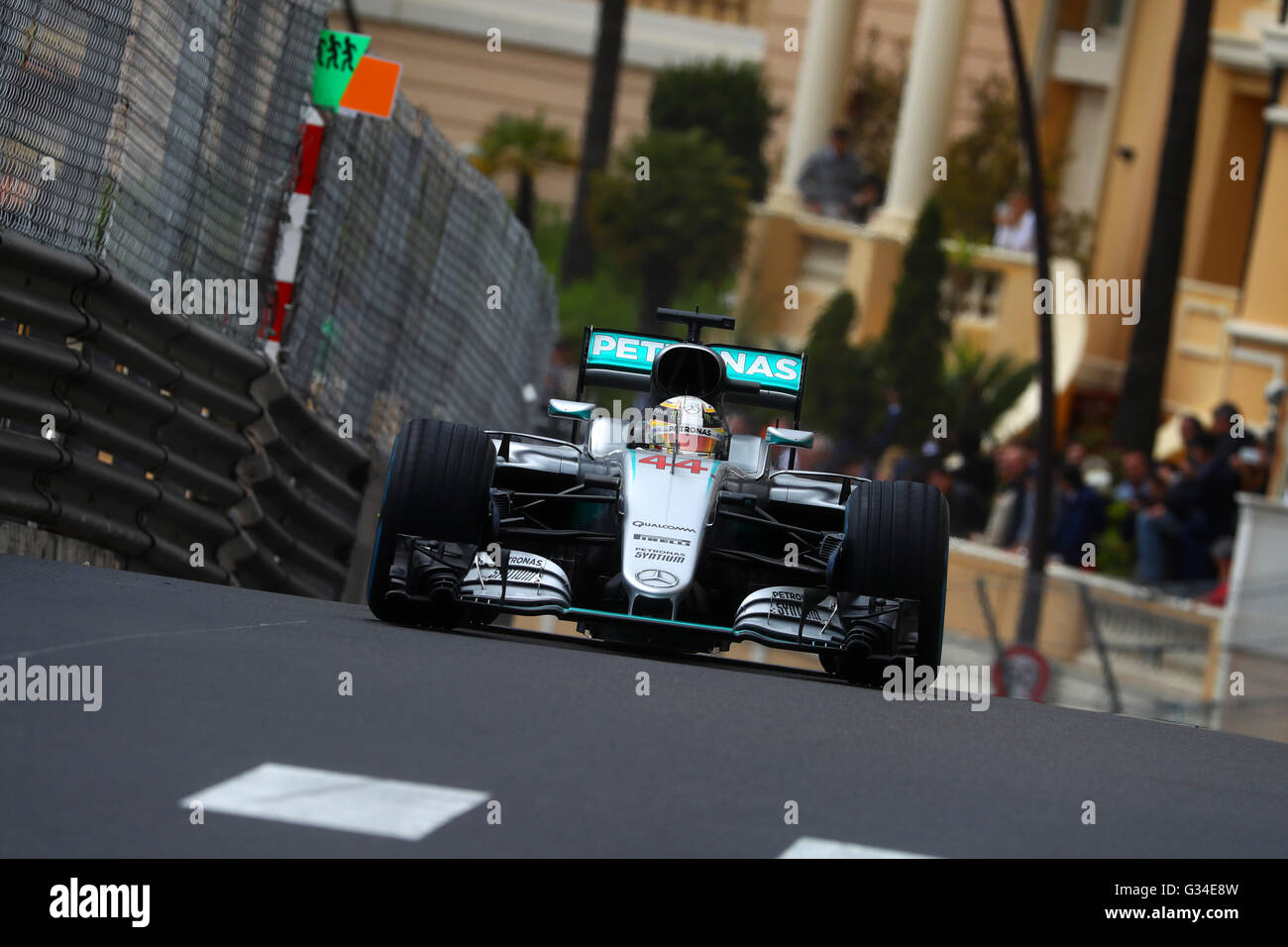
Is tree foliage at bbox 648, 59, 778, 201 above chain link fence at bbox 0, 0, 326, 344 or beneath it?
above

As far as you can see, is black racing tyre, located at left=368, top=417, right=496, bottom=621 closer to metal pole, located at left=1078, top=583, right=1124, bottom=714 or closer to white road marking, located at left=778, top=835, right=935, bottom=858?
white road marking, located at left=778, top=835, right=935, bottom=858

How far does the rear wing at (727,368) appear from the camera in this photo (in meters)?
11.9

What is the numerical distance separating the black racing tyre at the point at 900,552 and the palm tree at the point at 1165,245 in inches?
722

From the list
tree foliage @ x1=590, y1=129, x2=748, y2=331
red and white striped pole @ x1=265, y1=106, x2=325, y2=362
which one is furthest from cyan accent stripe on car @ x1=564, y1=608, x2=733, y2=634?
tree foliage @ x1=590, y1=129, x2=748, y2=331

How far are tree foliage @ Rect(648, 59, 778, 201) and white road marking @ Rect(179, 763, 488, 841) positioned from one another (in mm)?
30804

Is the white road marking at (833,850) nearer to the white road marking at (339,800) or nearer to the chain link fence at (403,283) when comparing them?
the white road marking at (339,800)

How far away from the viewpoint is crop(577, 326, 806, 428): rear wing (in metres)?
11.9

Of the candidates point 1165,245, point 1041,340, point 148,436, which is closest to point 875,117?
point 1165,245

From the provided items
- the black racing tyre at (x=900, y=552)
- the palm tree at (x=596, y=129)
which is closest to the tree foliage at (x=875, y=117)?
the palm tree at (x=596, y=129)

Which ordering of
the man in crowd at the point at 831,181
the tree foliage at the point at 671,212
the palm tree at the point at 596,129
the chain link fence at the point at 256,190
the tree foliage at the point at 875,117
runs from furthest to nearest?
the tree foliage at the point at 875,117 < the palm tree at the point at 596,129 < the tree foliage at the point at 671,212 < the man in crowd at the point at 831,181 < the chain link fence at the point at 256,190

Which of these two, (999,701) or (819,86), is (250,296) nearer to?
(999,701)

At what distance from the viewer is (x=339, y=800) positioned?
5691 millimetres
